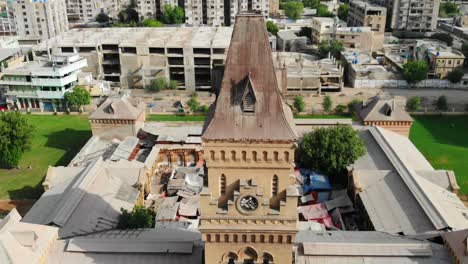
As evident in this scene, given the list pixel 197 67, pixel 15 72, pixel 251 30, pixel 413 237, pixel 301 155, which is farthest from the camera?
pixel 197 67

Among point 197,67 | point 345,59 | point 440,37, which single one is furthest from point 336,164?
point 440,37

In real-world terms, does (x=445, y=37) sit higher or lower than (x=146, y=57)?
lower

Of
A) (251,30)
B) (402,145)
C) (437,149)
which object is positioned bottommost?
(437,149)

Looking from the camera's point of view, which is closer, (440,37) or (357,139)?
(357,139)

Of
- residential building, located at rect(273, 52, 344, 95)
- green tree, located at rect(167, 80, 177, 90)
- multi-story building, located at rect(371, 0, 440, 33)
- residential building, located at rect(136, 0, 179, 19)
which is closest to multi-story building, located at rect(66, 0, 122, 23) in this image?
residential building, located at rect(136, 0, 179, 19)

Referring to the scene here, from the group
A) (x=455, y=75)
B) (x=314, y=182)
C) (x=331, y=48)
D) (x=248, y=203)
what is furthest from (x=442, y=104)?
(x=248, y=203)

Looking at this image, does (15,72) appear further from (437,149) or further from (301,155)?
(437,149)

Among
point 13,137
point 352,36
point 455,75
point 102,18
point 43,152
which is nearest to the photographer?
point 13,137

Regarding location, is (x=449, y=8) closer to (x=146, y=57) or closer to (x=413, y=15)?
(x=413, y=15)
